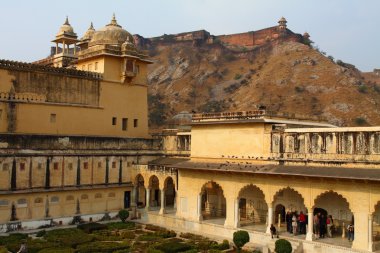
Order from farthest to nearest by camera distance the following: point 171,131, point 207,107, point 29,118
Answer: point 207,107 → point 171,131 → point 29,118

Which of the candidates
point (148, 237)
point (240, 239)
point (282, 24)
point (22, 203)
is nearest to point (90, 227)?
point (148, 237)

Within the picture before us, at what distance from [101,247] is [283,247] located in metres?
8.63

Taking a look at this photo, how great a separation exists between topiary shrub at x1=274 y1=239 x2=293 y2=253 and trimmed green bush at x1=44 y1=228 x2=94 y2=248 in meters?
9.72

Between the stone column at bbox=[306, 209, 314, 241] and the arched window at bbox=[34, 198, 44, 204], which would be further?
the arched window at bbox=[34, 198, 44, 204]

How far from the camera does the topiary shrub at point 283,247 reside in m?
19.9

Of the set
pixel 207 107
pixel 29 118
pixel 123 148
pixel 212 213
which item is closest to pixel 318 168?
pixel 212 213

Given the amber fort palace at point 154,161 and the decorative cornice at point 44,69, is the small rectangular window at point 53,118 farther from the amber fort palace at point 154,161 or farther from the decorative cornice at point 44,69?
the decorative cornice at point 44,69

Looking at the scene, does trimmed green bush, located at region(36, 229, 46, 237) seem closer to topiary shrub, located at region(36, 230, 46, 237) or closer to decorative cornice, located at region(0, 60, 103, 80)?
topiary shrub, located at region(36, 230, 46, 237)

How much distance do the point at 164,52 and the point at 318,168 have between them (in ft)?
268

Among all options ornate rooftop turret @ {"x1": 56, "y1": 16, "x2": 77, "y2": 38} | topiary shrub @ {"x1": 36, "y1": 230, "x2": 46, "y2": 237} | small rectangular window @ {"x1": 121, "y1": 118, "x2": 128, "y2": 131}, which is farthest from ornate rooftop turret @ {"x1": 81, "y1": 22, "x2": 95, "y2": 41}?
topiary shrub @ {"x1": 36, "y1": 230, "x2": 46, "y2": 237}

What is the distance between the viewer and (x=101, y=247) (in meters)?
21.5

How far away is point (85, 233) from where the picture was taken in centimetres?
2505

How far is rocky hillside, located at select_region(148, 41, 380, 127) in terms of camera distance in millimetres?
68125

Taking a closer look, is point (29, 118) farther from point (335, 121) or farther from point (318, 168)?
point (335, 121)
